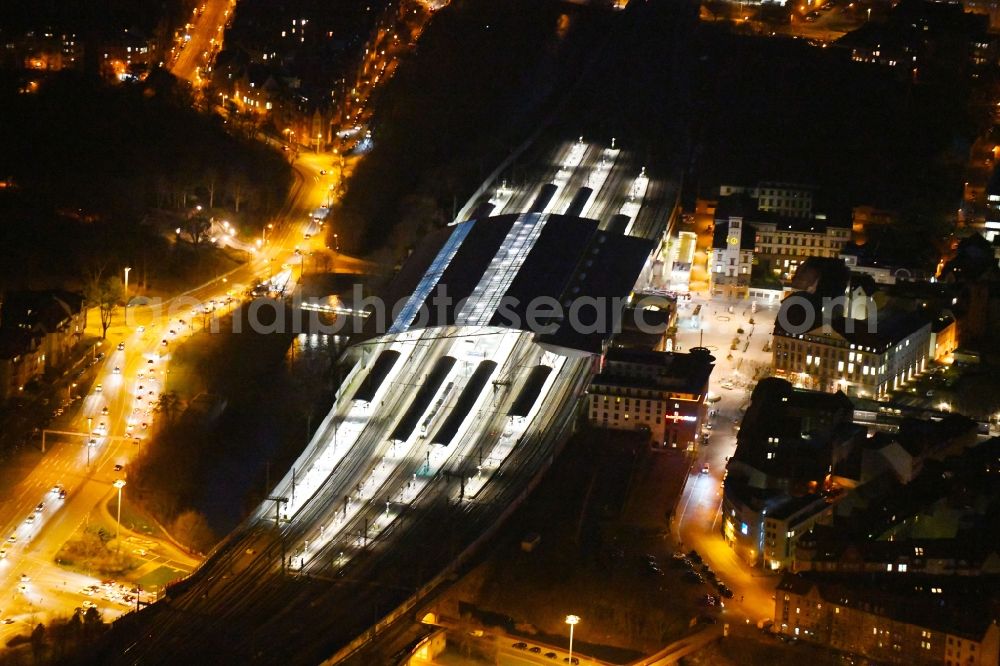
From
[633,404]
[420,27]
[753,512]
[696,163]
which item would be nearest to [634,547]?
[753,512]

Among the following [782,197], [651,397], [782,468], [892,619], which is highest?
[782,197]

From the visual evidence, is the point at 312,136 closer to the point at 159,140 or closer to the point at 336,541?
the point at 159,140

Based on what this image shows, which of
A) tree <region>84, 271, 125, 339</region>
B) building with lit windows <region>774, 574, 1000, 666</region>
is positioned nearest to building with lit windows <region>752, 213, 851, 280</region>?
tree <region>84, 271, 125, 339</region>

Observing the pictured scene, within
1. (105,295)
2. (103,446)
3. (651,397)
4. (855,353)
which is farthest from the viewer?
(105,295)

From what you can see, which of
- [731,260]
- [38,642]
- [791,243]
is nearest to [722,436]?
[731,260]

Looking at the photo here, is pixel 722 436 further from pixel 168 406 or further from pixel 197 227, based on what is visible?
pixel 197 227

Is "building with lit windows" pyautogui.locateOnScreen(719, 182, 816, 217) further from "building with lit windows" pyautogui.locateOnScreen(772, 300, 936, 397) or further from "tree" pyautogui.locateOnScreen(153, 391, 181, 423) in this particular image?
"tree" pyautogui.locateOnScreen(153, 391, 181, 423)

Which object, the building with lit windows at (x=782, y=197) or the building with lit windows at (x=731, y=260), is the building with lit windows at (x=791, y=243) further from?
the building with lit windows at (x=782, y=197)

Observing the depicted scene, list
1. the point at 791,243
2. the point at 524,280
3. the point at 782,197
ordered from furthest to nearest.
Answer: the point at 782,197 → the point at 791,243 → the point at 524,280
